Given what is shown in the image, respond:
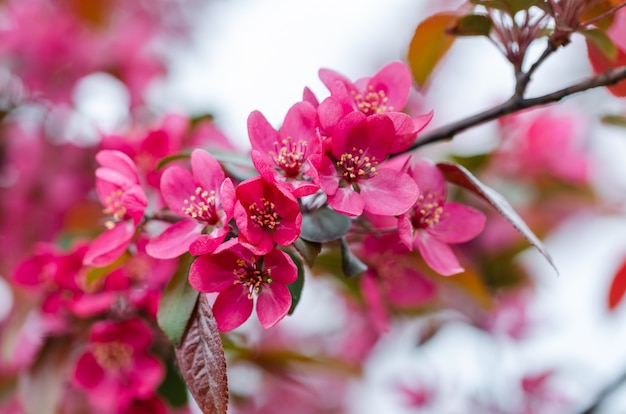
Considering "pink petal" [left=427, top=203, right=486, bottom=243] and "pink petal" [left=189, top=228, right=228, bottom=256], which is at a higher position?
"pink petal" [left=189, top=228, right=228, bottom=256]

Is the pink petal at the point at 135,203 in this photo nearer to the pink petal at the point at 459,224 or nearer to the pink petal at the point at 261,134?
the pink petal at the point at 261,134

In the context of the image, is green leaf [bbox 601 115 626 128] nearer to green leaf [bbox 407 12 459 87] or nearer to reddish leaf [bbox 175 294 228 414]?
green leaf [bbox 407 12 459 87]

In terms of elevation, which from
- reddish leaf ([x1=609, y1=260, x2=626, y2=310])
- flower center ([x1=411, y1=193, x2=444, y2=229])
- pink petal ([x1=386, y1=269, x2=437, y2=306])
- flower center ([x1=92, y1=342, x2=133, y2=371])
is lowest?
reddish leaf ([x1=609, y1=260, x2=626, y2=310])

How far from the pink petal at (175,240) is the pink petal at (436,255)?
0.76 ft

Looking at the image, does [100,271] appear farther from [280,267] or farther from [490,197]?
[490,197]

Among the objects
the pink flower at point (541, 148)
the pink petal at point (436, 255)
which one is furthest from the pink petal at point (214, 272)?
the pink flower at point (541, 148)

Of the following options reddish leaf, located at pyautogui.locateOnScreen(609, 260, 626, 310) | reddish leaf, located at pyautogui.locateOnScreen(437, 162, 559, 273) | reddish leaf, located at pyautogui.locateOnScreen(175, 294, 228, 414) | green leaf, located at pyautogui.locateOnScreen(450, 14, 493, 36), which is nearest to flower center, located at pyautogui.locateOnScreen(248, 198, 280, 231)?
reddish leaf, located at pyautogui.locateOnScreen(175, 294, 228, 414)

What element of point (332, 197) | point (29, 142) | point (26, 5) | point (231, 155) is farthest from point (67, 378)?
point (26, 5)

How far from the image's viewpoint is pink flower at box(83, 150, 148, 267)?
74cm

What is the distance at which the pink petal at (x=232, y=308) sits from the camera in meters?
0.64

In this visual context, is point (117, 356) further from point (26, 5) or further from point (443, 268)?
point (26, 5)

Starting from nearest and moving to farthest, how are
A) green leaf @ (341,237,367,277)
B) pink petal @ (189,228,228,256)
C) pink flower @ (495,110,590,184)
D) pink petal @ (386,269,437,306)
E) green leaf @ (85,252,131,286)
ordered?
1. pink petal @ (189,228,228,256)
2. green leaf @ (341,237,367,277)
3. green leaf @ (85,252,131,286)
4. pink petal @ (386,269,437,306)
5. pink flower @ (495,110,590,184)

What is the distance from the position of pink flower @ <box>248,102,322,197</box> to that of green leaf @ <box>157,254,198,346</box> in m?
0.14

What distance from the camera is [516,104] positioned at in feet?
2.36
